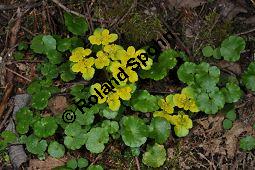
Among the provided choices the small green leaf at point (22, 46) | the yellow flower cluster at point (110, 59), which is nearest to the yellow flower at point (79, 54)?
the yellow flower cluster at point (110, 59)

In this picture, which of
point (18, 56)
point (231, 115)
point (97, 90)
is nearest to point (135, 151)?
point (97, 90)

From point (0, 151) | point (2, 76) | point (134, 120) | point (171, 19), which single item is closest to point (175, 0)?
point (171, 19)

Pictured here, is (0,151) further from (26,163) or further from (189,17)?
(189,17)

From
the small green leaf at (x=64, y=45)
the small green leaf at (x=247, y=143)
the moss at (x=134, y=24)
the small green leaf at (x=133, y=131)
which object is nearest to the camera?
the small green leaf at (x=133, y=131)

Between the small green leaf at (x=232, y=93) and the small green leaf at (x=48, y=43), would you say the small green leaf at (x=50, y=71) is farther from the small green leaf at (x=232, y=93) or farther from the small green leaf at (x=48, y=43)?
the small green leaf at (x=232, y=93)

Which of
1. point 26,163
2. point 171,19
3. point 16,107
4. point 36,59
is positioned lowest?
point 26,163

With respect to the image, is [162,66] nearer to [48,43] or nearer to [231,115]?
[231,115]

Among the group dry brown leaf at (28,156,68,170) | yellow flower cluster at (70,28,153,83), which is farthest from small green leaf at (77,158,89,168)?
yellow flower cluster at (70,28,153,83)
